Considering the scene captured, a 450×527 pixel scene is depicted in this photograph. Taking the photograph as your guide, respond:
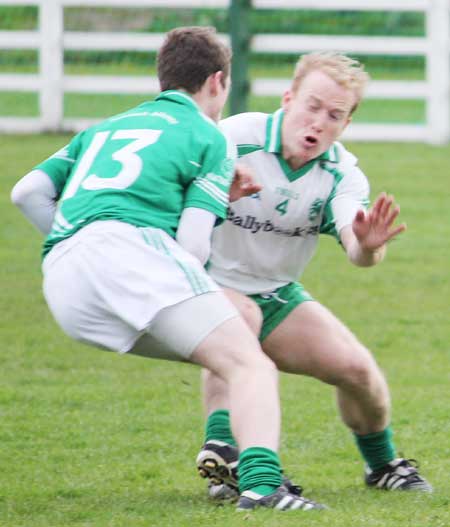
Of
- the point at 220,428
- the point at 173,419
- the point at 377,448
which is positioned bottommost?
the point at 173,419

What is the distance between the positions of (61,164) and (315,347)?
107 cm

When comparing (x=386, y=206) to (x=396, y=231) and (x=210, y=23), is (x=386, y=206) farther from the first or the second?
(x=210, y=23)

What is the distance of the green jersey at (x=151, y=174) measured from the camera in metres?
4.23

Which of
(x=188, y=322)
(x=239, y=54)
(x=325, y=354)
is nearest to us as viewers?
(x=188, y=322)

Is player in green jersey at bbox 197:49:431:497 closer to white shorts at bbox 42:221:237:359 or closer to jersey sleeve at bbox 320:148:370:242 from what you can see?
jersey sleeve at bbox 320:148:370:242

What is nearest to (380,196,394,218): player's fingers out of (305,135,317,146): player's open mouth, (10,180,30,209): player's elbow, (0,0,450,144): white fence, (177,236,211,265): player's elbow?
(305,135,317,146): player's open mouth

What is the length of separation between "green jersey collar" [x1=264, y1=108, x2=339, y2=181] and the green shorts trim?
41cm

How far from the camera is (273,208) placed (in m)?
4.91

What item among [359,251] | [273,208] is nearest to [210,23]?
[273,208]

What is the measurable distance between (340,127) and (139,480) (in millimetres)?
1512

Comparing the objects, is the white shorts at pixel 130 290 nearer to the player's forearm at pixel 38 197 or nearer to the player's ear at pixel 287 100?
the player's forearm at pixel 38 197

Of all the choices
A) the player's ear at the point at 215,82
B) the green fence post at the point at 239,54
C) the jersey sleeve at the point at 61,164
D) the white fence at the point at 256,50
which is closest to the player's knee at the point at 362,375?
the player's ear at the point at 215,82

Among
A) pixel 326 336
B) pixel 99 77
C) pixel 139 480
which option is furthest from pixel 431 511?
pixel 99 77

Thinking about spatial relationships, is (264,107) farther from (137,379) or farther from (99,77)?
(137,379)
